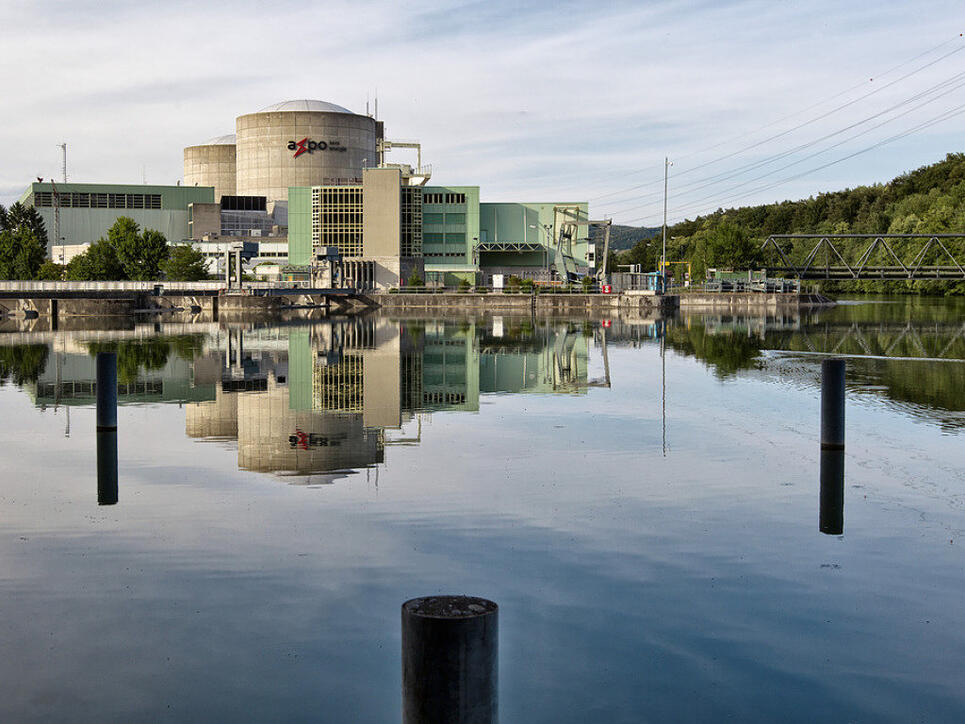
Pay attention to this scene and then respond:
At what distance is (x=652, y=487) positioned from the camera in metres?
16.1

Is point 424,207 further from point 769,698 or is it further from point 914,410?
point 769,698

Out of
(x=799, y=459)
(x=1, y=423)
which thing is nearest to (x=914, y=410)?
(x=799, y=459)

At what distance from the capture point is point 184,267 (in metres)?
131

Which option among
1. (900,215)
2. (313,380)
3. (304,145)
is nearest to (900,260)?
(900,215)

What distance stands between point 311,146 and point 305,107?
6.67 metres

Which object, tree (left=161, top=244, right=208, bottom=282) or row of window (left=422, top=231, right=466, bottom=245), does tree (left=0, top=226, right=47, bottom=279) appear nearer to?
tree (left=161, top=244, right=208, bottom=282)

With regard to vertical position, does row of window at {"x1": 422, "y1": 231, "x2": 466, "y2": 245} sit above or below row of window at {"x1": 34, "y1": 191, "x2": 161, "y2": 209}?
below

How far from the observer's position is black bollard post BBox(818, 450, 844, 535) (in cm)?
1357

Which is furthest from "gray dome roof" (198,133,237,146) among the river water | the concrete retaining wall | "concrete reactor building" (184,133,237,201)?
the river water

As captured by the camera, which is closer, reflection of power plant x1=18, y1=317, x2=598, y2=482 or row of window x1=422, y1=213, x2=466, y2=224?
reflection of power plant x1=18, y1=317, x2=598, y2=482

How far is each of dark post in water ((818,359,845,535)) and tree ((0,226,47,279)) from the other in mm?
124267

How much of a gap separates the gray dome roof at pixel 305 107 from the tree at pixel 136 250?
32.9m

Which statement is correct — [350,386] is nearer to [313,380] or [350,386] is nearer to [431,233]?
[313,380]

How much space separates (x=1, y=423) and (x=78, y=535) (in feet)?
41.1
